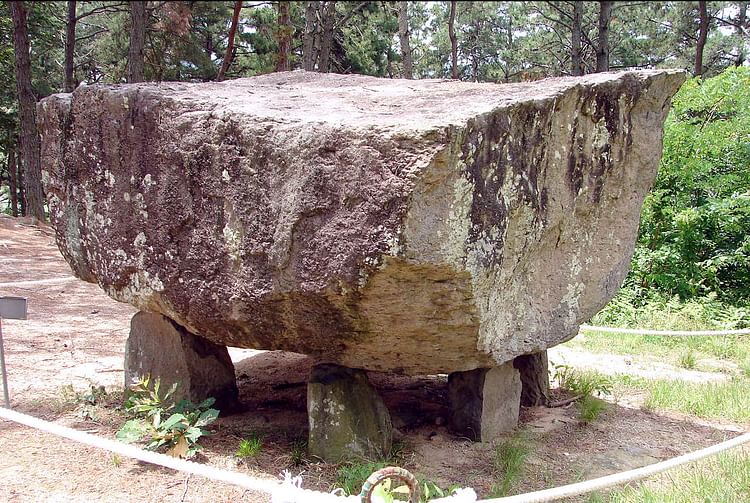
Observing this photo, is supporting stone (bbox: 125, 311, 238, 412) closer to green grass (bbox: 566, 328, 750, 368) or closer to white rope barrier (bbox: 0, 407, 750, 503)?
white rope barrier (bbox: 0, 407, 750, 503)

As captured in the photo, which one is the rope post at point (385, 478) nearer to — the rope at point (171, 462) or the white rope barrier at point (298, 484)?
the white rope barrier at point (298, 484)

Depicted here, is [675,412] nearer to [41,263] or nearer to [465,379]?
[465,379]

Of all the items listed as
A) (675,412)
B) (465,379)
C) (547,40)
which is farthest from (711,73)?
(465,379)

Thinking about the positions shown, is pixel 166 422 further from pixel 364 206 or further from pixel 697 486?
pixel 697 486

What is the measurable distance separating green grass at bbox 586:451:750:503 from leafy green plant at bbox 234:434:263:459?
55.8 inches

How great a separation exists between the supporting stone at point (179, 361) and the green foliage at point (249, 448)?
0.52 meters

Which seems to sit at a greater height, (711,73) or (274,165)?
(711,73)

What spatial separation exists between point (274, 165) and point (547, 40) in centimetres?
1067

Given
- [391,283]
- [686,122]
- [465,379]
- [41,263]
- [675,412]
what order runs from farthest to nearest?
[41,263], [686,122], [675,412], [465,379], [391,283]

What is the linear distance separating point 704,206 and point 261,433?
5533 millimetres

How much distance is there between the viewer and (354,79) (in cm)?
401

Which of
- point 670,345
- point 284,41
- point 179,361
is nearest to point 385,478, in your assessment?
point 179,361

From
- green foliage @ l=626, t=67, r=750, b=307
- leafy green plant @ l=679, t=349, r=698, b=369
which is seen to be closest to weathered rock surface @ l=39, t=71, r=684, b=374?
leafy green plant @ l=679, t=349, r=698, b=369

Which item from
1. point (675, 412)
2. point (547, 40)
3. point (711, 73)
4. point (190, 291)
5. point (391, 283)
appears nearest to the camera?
point (391, 283)
